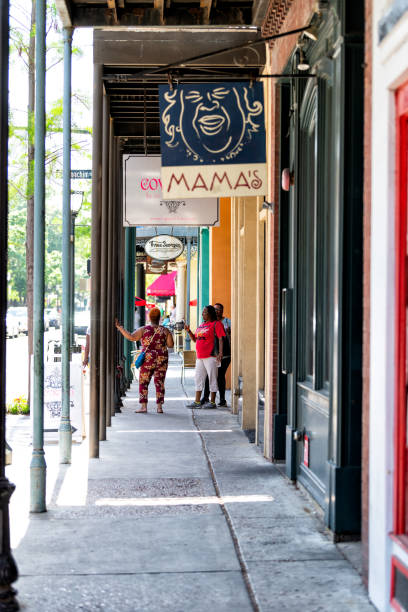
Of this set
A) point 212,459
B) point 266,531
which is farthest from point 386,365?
point 212,459

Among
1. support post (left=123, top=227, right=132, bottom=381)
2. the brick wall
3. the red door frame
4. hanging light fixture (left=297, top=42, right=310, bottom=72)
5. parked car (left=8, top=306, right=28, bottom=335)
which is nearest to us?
the red door frame

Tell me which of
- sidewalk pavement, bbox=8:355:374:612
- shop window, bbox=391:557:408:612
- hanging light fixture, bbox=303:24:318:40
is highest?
hanging light fixture, bbox=303:24:318:40

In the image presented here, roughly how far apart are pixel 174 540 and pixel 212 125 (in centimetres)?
391

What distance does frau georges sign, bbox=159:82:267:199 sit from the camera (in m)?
7.75

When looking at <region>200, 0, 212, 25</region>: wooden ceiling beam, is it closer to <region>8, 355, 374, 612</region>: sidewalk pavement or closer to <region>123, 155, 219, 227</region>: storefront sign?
<region>123, 155, 219, 227</region>: storefront sign

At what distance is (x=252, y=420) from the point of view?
11969 mm

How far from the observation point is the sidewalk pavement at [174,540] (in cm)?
477

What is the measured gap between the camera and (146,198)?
1333 centimetres

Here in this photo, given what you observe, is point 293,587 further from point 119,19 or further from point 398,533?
point 119,19

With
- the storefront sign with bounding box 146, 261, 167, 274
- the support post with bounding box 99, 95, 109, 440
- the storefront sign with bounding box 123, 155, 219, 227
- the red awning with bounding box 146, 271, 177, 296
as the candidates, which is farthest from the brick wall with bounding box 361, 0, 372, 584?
the red awning with bounding box 146, 271, 177, 296

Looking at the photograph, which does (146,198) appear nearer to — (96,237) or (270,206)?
(96,237)

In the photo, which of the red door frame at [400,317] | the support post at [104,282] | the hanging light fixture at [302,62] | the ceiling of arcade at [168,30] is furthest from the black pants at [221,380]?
the red door frame at [400,317]

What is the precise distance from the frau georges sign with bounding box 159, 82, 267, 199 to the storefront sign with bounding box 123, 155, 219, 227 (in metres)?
5.30

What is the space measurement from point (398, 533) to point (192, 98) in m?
4.97
